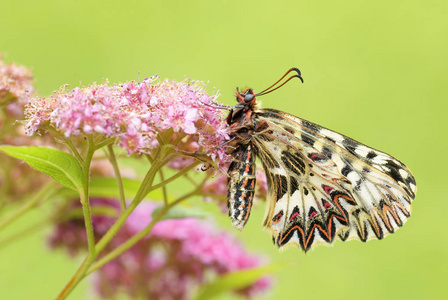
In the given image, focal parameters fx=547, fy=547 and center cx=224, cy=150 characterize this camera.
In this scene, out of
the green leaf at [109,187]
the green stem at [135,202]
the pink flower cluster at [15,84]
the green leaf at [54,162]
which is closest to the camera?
the green leaf at [54,162]

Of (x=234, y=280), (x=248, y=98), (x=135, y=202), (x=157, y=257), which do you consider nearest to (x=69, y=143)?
(x=135, y=202)

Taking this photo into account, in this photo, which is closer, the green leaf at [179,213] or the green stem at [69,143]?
the green stem at [69,143]

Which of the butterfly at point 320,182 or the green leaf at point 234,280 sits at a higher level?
the butterfly at point 320,182

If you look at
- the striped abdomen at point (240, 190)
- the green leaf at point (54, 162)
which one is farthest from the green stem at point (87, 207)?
the striped abdomen at point (240, 190)

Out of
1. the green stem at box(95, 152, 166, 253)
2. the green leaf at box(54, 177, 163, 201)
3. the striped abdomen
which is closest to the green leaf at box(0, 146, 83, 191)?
the green stem at box(95, 152, 166, 253)

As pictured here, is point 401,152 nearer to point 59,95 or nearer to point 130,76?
point 130,76

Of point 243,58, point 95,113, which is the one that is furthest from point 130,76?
point 95,113

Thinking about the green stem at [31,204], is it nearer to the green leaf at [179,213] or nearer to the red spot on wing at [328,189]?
the green leaf at [179,213]
